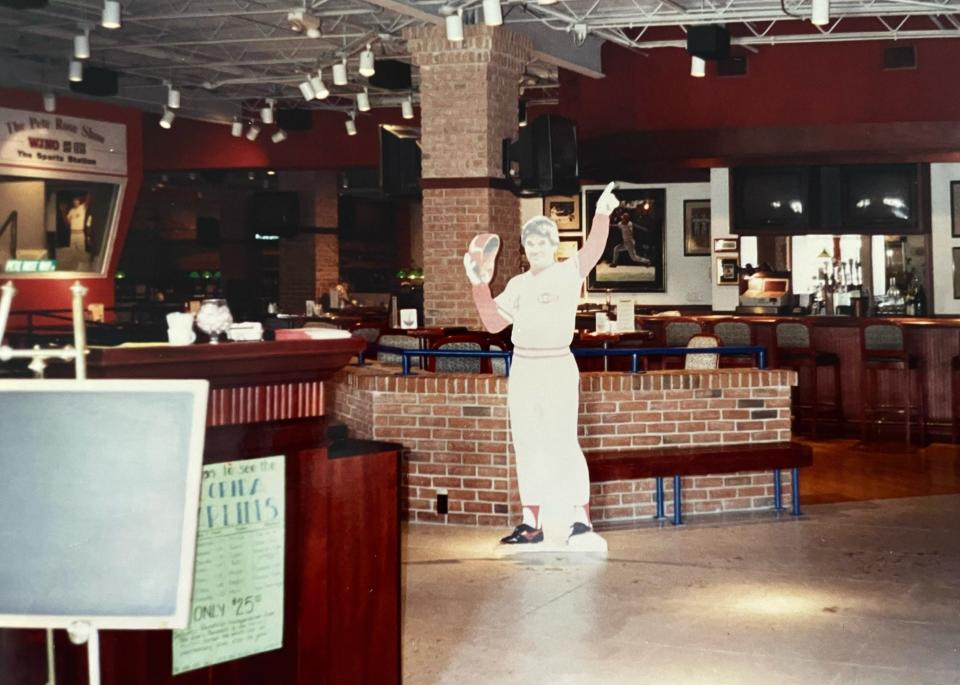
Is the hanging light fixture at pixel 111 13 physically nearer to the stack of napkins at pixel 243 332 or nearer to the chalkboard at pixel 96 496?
the stack of napkins at pixel 243 332

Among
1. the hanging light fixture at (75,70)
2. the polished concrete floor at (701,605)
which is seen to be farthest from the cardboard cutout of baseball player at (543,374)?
the hanging light fixture at (75,70)

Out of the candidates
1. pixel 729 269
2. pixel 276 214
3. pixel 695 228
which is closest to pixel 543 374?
pixel 729 269

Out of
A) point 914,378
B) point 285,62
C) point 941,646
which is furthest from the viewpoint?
point 285,62

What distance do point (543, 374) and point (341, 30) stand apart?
7237 millimetres

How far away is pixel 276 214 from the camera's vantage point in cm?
1908

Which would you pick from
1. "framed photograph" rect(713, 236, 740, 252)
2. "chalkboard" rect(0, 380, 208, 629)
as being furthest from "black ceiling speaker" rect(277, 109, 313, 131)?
"chalkboard" rect(0, 380, 208, 629)

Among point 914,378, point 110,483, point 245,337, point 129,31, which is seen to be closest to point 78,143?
point 129,31

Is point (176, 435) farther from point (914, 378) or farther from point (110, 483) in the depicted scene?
point (914, 378)

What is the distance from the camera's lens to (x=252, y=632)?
124 inches

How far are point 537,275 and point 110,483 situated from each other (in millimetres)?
Answer: 4165

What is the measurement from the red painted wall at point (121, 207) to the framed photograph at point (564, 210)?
5155 mm

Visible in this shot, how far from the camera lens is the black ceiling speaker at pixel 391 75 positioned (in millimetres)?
12047

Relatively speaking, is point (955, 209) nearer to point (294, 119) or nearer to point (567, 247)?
point (567, 247)

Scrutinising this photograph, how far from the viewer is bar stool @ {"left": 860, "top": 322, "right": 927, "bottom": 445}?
1052 cm
